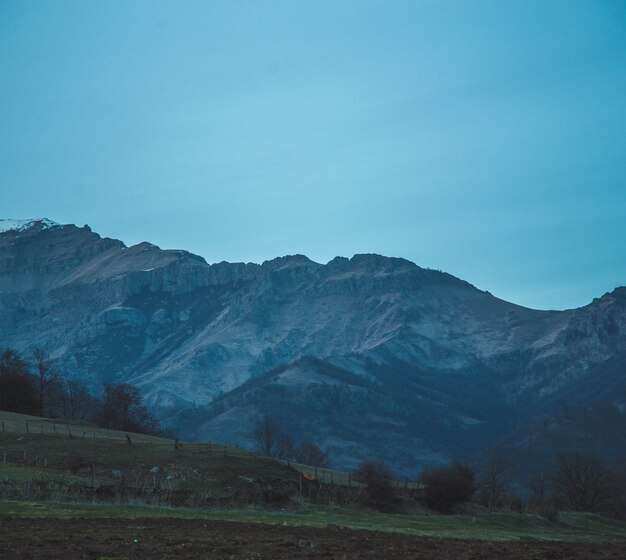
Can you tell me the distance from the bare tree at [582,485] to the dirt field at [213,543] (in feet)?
344

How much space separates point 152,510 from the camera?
156ft

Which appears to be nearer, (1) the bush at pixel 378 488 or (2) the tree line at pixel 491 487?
(1) the bush at pixel 378 488

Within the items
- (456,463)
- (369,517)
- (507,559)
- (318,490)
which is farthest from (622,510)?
(507,559)

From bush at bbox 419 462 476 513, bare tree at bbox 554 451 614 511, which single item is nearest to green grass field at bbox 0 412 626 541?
bush at bbox 419 462 476 513

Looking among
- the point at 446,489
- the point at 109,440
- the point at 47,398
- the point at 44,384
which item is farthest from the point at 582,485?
the point at 47,398

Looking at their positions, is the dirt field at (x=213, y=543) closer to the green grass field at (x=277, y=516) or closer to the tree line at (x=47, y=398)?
the green grass field at (x=277, y=516)

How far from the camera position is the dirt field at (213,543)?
2780 centimetres

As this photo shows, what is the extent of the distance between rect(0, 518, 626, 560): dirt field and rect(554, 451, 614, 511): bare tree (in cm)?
10475

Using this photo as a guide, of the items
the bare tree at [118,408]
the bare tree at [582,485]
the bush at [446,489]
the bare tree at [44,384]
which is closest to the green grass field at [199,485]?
the bush at [446,489]

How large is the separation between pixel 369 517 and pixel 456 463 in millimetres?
33113

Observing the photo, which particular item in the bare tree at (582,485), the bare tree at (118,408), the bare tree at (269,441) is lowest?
the bare tree at (582,485)

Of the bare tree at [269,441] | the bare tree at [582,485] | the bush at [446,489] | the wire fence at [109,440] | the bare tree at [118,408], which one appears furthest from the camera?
the bare tree at [269,441]

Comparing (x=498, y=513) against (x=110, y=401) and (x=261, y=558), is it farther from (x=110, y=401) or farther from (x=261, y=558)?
(x=110, y=401)

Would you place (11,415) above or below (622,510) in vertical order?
above
